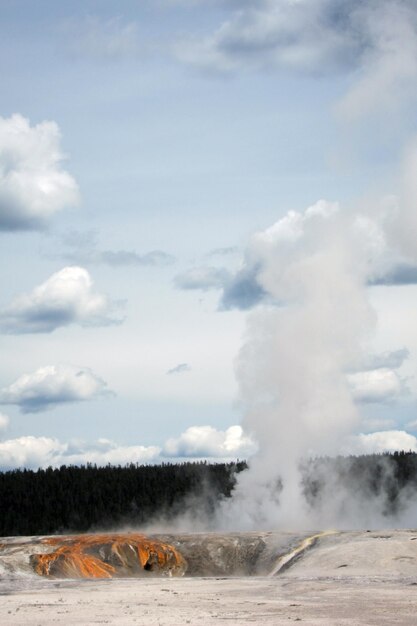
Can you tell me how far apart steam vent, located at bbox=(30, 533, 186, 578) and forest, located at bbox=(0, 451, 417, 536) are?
3172cm

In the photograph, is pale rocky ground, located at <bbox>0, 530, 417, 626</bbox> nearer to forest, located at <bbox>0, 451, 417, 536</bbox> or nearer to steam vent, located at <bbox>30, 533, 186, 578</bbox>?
steam vent, located at <bbox>30, 533, 186, 578</bbox>

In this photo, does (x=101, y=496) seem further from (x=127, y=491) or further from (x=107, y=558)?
(x=107, y=558)

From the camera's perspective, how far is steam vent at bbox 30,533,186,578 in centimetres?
4334

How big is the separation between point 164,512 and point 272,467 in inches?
1127

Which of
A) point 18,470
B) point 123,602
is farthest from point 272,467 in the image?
point 18,470

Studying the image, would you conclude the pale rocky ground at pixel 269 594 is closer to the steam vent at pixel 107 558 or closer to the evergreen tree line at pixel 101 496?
the steam vent at pixel 107 558

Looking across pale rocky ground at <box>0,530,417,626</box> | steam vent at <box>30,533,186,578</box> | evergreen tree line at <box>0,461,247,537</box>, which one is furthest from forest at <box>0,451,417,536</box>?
pale rocky ground at <box>0,530,417,626</box>

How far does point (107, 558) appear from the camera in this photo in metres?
44.7

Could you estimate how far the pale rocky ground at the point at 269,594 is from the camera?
26.0 m

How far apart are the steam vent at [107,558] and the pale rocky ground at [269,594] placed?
60.9 inches

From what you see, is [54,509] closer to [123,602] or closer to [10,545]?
[10,545]

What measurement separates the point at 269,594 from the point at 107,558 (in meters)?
14.9

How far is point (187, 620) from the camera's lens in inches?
997

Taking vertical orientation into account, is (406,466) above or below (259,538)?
above
